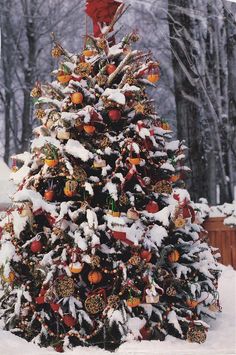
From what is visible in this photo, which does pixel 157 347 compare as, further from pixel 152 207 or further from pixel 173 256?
pixel 152 207

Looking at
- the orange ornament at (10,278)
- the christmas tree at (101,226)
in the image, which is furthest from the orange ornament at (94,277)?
the orange ornament at (10,278)

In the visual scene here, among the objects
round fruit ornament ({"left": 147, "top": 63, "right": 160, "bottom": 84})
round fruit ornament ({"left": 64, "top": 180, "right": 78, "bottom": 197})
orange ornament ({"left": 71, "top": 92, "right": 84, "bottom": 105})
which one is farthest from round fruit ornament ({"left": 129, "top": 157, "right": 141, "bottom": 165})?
round fruit ornament ({"left": 147, "top": 63, "right": 160, "bottom": 84})

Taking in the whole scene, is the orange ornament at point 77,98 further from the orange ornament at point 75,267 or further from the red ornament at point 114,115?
the orange ornament at point 75,267

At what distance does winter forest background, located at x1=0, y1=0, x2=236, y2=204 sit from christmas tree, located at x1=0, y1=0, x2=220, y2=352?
3.11m

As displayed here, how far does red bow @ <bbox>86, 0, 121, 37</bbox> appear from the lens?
9.94 ft

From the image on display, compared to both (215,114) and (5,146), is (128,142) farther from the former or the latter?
(215,114)

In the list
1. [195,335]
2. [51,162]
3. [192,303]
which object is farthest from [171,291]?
[51,162]

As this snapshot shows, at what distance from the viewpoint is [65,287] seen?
7.85 ft

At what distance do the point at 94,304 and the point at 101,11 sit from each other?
1751 millimetres

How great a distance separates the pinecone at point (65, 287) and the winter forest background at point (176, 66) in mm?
3456

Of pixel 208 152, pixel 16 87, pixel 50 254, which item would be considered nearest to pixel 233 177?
pixel 208 152

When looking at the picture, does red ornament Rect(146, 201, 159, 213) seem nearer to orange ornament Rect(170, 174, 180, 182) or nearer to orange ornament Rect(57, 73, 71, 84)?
orange ornament Rect(170, 174, 180, 182)

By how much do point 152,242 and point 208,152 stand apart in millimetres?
5101

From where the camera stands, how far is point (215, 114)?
6.96 meters
